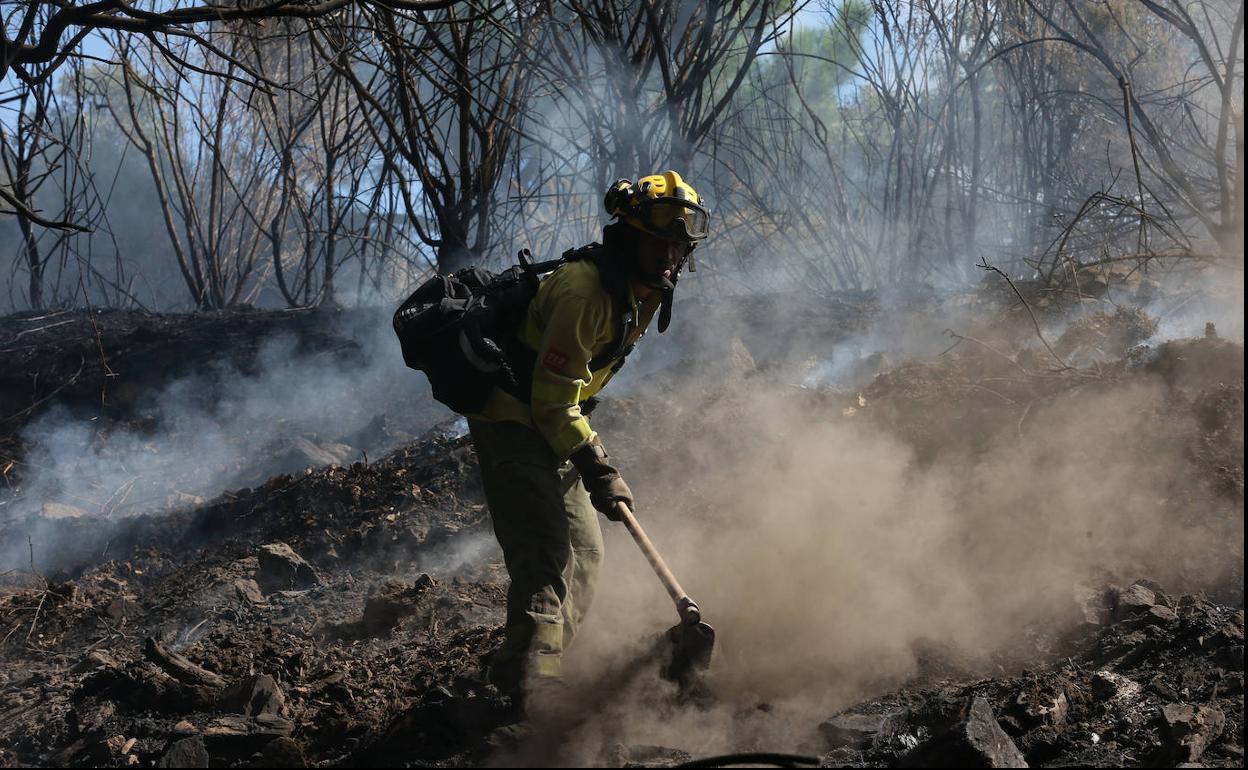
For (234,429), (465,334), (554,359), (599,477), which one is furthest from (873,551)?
(234,429)

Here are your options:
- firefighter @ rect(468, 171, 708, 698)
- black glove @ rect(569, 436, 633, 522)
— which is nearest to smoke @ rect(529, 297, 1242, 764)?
firefighter @ rect(468, 171, 708, 698)

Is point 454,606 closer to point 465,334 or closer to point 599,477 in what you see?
point 599,477

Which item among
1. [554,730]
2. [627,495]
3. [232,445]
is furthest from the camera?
[232,445]

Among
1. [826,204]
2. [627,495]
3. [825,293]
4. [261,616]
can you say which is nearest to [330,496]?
[261,616]

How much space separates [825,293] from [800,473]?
4.16 meters

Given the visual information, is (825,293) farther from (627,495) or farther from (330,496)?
(627,495)

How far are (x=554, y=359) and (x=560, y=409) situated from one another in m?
0.18

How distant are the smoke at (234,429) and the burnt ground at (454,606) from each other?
105 millimetres

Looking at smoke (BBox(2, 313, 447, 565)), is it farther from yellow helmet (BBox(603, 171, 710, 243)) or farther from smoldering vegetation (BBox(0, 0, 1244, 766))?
yellow helmet (BBox(603, 171, 710, 243))

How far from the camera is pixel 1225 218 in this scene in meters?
4.86

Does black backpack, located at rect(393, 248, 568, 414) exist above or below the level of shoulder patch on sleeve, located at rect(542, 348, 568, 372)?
above

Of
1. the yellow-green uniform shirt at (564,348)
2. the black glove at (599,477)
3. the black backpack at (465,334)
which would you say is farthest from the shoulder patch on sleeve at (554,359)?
the black glove at (599,477)

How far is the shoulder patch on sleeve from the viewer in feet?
11.3

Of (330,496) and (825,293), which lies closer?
(330,496)
